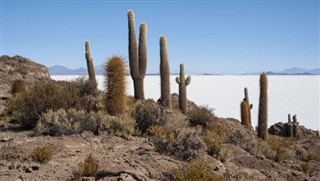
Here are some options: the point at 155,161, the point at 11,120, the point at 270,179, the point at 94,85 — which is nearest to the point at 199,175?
the point at 155,161

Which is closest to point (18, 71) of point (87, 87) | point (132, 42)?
point (132, 42)

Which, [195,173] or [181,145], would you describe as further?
[181,145]

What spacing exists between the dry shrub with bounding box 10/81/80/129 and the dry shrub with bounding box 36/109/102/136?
2.06 feet

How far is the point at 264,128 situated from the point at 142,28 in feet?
34.5

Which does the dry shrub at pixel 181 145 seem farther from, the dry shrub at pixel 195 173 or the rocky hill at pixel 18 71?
the rocky hill at pixel 18 71

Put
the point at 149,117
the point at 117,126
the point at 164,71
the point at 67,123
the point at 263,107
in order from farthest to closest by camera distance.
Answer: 1. the point at 263,107
2. the point at 164,71
3. the point at 149,117
4. the point at 117,126
5. the point at 67,123

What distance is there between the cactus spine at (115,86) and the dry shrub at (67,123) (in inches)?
48.2

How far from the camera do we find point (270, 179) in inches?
343

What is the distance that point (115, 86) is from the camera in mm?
11703

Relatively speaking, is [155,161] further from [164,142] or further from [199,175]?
[199,175]

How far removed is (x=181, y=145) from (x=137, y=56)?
1057cm

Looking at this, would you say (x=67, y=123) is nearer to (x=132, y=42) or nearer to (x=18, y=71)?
(x=132, y=42)

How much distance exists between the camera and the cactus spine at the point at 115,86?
11711 mm

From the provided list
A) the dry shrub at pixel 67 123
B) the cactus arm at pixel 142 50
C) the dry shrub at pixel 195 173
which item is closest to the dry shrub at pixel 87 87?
the cactus arm at pixel 142 50
